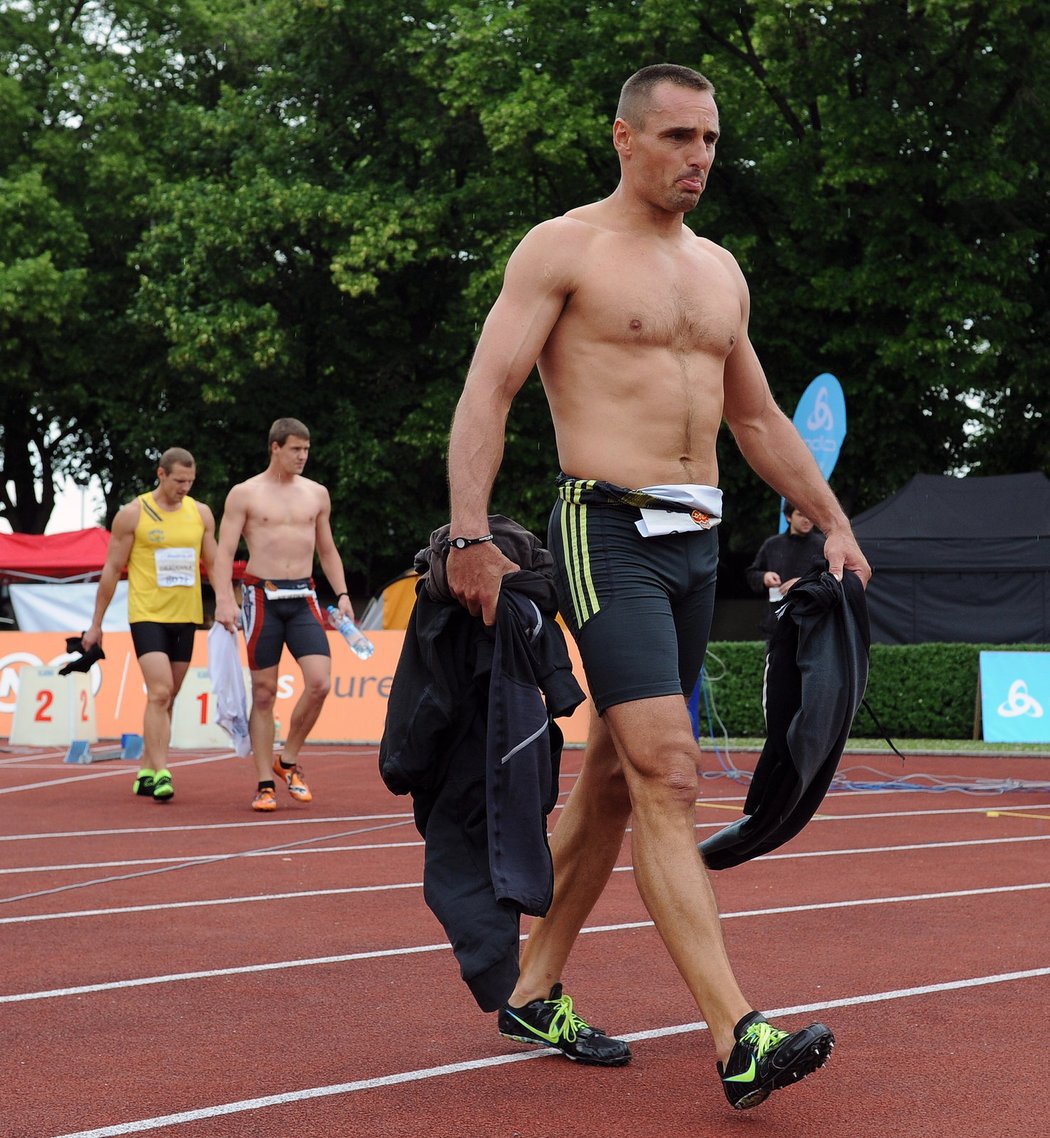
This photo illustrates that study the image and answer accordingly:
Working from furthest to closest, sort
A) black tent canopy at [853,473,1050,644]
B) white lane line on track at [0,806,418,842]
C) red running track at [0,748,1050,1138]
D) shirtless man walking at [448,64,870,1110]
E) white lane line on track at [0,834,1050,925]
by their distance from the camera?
black tent canopy at [853,473,1050,644] < white lane line on track at [0,806,418,842] < white lane line on track at [0,834,1050,925] < shirtless man walking at [448,64,870,1110] < red running track at [0,748,1050,1138]

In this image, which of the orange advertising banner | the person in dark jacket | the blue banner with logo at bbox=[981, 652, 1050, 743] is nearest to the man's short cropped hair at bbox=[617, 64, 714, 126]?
the person in dark jacket

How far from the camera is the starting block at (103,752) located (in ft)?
45.5

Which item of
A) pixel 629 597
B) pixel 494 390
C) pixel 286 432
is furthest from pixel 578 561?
pixel 286 432

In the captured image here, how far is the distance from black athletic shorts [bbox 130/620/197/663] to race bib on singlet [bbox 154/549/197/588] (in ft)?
0.91

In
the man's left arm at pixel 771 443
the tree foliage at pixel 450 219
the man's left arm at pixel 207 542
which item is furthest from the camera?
the tree foliage at pixel 450 219

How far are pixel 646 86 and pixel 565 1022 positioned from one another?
2.35 metres

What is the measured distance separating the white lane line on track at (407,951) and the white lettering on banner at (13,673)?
11886 millimetres

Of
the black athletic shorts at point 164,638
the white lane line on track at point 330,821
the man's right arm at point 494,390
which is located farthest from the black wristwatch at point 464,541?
the black athletic shorts at point 164,638

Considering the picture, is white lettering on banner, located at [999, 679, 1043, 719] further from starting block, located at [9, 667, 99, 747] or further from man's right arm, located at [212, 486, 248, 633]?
man's right arm, located at [212, 486, 248, 633]

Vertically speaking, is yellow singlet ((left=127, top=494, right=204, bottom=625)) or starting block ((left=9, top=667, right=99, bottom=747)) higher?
yellow singlet ((left=127, top=494, right=204, bottom=625))

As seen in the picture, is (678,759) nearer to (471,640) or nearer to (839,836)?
(471,640)

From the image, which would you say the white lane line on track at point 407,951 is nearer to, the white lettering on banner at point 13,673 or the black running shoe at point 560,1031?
the black running shoe at point 560,1031

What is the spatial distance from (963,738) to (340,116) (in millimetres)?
18087

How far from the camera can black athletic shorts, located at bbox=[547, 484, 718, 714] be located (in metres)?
3.83
